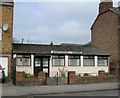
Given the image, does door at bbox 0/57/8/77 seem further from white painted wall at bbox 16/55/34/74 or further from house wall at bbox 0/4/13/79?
white painted wall at bbox 16/55/34/74

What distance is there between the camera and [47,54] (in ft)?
107

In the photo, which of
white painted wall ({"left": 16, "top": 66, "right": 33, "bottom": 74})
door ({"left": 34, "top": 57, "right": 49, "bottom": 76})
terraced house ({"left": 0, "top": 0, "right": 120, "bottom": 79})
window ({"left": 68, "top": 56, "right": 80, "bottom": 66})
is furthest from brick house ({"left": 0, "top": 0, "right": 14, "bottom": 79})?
window ({"left": 68, "top": 56, "right": 80, "bottom": 66})

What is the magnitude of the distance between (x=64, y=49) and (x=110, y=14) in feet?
39.5

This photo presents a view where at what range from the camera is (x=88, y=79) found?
2803 cm

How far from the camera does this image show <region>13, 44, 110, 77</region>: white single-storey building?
31.5 metres

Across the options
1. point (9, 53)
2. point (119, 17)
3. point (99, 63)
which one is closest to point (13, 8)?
point (9, 53)

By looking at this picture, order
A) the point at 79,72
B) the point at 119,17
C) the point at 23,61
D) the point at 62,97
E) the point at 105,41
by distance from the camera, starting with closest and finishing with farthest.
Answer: the point at 62,97, the point at 23,61, the point at 79,72, the point at 119,17, the point at 105,41

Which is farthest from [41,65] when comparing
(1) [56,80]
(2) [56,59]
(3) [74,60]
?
(1) [56,80]

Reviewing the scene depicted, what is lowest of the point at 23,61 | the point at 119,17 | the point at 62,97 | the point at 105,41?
the point at 62,97

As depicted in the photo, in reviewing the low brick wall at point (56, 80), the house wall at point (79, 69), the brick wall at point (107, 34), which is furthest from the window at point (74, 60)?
the low brick wall at point (56, 80)

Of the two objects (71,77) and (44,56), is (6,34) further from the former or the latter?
(71,77)

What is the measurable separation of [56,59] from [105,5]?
621 inches

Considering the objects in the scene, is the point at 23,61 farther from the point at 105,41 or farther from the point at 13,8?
the point at 105,41

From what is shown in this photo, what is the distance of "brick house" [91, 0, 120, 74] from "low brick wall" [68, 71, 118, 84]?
831cm
